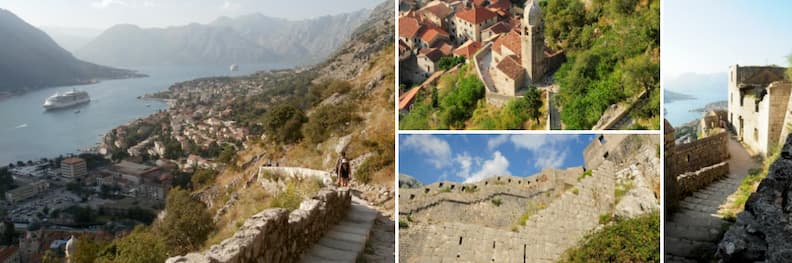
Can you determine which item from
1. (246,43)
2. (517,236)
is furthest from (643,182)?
(246,43)

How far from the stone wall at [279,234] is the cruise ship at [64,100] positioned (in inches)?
3395

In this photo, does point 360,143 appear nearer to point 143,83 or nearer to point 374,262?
point 374,262

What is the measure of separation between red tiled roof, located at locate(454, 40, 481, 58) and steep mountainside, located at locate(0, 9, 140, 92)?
90676mm

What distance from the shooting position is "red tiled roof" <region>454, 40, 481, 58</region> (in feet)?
12.0

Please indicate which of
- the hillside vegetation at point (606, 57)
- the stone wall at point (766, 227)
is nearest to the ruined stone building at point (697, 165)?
the stone wall at point (766, 227)

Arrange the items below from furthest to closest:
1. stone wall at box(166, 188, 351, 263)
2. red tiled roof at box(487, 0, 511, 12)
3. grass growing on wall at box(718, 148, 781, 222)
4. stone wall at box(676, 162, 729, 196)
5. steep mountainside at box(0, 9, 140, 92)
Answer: steep mountainside at box(0, 9, 140, 92) < stone wall at box(676, 162, 729, 196) < grass growing on wall at box(718, 148, 781, 222) < red tiled roof at box(487, 0, 511, 12) < stone wall at box(166, 188, 351, 263)

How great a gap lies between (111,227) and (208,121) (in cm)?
2537

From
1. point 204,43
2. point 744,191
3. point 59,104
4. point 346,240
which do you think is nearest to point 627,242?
point 346,240

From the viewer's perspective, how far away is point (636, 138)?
248 cm

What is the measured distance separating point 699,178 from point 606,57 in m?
4.40

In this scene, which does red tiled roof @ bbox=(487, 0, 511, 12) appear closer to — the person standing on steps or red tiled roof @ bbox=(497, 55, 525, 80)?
red tiled roof @ bbox=(497, 55, 525, 80)

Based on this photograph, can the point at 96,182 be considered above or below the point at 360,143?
below

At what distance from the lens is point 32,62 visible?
8456 cm

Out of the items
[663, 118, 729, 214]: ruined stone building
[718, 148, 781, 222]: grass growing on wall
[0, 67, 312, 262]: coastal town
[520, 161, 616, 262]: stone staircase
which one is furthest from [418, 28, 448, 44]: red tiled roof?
[0, 67, 312, 262]: coastal town
